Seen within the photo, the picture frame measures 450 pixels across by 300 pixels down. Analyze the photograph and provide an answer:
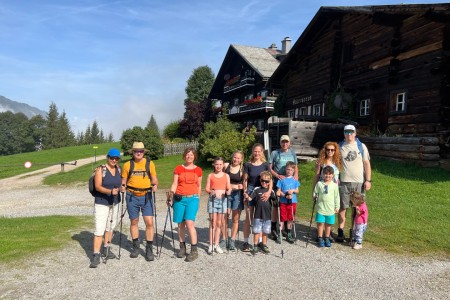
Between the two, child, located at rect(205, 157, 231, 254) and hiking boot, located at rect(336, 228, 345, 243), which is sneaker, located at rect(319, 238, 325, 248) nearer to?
hiking boot, located at rect(336, 228, 345, 243)

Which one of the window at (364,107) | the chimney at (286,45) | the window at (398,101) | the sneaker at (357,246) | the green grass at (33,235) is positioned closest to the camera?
the green grass at (33,235)

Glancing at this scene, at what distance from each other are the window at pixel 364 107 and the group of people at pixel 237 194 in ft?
42.1

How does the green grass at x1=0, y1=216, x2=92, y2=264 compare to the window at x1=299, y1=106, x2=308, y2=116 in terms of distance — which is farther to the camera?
the window at x1=299, y1=106, x2=308, y2=116

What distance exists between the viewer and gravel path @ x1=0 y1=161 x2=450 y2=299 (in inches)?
183

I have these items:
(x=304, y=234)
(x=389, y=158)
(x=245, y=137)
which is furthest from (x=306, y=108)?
(x=304, y=234)

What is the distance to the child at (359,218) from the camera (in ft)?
21.8

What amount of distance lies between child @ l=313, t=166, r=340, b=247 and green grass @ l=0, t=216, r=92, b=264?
513cm

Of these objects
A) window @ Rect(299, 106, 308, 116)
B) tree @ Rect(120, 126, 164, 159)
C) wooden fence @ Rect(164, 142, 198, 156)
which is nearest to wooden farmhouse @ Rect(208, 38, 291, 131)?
wooden fence @ Rect(164, 142, 198, 156)

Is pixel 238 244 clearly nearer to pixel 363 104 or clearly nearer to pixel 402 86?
pixel 402 86

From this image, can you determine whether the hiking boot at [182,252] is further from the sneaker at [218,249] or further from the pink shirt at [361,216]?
→ the pink shirt at [361,216]

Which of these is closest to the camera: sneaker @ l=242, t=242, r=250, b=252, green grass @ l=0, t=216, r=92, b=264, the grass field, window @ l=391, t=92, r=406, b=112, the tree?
green grass @ l=0, t=216, r=92, b=264

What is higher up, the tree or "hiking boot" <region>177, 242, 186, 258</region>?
the tree

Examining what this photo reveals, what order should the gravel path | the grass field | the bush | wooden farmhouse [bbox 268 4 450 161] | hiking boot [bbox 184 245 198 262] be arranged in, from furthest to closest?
the bush, wooden farmhouse [bbox 268 4 450 161], the grass field, hiking boot [bbox 184 245 198 262], the gravel path

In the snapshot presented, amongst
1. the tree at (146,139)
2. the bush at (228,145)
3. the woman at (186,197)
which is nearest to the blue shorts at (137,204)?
the woman at (186,197)
